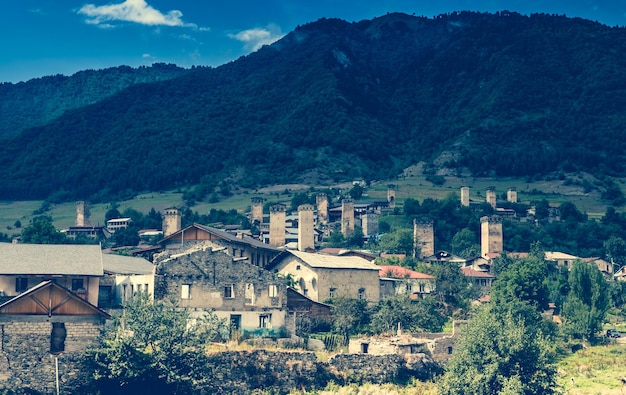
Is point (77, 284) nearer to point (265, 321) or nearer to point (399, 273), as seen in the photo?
point (265, 321)

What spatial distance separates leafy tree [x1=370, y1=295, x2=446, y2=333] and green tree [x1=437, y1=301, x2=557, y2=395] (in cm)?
852

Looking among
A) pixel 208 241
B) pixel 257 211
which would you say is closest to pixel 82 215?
pixel 257 211

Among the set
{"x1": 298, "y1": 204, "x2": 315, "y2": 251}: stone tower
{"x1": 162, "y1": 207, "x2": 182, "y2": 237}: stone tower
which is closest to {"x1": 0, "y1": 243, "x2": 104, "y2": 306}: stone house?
{"x1": 298, "y1": 204, "x2": 315, "y2": 251}: stone tower

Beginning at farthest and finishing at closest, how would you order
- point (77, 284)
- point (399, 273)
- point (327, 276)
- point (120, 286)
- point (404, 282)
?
point (399, 273) → point (404, 282) → point (327, 276) → point (120, 286) → point (77, 284)

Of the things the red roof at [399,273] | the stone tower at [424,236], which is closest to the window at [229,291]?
the red roof at [399,273]

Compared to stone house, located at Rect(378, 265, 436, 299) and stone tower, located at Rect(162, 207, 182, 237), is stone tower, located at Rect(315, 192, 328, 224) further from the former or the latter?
stone house, located at Rect(378, 265, 436, 299)

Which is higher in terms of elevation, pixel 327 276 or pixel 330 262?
pixel 330 262

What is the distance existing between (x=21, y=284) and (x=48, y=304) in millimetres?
6865

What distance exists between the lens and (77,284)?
5350 centimetres

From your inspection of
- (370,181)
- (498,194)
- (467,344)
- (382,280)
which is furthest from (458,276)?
(370,181)

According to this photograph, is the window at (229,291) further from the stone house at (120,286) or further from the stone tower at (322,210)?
the stone tower at (322,210)

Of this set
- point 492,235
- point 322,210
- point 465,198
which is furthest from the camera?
point 465,198

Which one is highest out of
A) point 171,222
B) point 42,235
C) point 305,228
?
point 171,222

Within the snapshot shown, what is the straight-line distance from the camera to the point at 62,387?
4475 centimetres
